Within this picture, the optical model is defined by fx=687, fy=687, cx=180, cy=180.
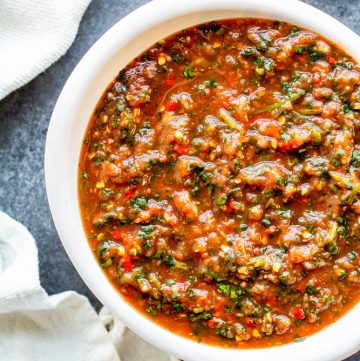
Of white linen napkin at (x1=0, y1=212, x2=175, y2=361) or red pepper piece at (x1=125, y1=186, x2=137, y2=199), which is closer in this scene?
red pepper piece at (x1=125, y1=186, x2=137, y2=199)

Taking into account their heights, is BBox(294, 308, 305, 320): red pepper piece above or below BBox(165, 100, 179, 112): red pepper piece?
below

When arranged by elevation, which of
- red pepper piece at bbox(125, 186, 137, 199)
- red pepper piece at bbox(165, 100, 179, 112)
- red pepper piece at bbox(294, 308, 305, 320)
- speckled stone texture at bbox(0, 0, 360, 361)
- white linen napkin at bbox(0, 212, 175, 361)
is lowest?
white linen napkin at bbox(0, 212, 175, 361)

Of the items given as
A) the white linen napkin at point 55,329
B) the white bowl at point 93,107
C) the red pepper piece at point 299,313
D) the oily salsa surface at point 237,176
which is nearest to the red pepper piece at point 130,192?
the oily salsa surface at point 237,176

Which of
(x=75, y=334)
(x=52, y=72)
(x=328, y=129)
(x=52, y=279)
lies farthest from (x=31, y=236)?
(x=328, y=129)

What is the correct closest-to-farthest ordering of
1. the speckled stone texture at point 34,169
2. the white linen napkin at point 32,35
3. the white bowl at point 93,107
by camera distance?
the white bowl at point 93,107 → the white linen napkin at point 32,35 → the speckled stone texture at point 34,169

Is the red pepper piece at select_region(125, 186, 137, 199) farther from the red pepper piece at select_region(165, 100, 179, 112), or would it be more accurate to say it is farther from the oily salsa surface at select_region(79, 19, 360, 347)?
the red pepper piece at select_region(165, 100, 179, 112)

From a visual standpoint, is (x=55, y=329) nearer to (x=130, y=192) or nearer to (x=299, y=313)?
(x=130, y=192)

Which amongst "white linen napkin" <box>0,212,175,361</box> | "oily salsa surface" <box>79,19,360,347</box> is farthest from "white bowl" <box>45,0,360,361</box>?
"white linen napkin" <box>0,212,175,361</box>

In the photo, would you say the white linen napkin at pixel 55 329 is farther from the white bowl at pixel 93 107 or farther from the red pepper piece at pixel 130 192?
the red pepper piece at pixel 130 192
